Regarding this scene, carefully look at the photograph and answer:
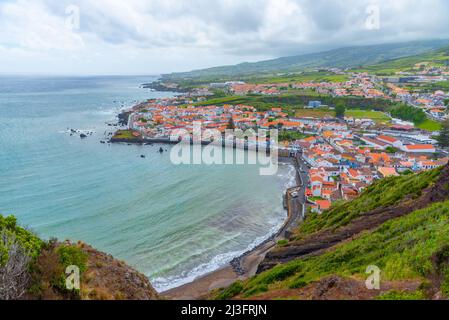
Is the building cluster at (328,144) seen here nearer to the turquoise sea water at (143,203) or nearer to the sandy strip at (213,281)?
the turquoise sea water at (143,203)

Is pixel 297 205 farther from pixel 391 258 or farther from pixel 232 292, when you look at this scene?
pixel 391 258

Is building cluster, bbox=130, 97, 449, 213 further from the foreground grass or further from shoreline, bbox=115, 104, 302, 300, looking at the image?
the foreground grass

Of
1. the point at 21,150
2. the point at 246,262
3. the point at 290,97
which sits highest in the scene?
the point at 290,97

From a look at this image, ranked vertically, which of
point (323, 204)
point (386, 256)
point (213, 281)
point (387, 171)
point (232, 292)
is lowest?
point (213, 281)

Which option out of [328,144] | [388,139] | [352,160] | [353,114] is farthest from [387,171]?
[353,114]

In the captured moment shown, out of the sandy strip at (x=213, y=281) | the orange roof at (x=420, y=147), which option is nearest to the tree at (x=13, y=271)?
the sandy strip at (x=213, y=281)
